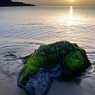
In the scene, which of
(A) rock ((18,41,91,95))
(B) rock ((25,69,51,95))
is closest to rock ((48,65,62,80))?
(A) rock ((18,41,91,95))

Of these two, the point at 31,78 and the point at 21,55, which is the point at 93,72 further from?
the point at 21,55

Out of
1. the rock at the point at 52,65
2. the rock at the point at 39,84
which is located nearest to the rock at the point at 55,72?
the rock at the point at 52,65

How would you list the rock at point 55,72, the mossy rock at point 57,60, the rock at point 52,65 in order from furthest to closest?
the mossy rock at point 57,60 < the rock at point 55,72 < the rock at point 52,65

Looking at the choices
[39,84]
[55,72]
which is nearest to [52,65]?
[55,72]

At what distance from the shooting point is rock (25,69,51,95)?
22.0 ft

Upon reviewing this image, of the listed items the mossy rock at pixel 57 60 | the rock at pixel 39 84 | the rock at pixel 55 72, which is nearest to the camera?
the rock at pixel 39 84

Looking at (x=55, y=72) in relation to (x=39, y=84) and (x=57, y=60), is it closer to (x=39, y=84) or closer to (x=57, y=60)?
(x=57, y=60)

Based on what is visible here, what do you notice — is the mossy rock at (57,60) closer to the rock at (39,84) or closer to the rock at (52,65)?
the rock at (52,65)

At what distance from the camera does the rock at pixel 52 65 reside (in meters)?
7.12

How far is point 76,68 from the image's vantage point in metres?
7.93

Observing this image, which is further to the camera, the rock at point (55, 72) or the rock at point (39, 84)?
the rock at point (55, 72)

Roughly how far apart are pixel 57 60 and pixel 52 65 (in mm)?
228

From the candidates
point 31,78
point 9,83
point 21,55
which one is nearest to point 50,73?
point 31,78

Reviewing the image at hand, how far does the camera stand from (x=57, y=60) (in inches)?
310
